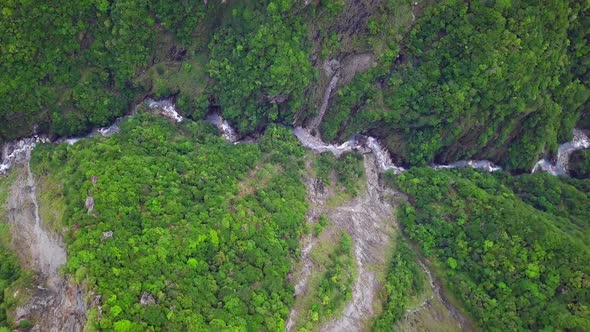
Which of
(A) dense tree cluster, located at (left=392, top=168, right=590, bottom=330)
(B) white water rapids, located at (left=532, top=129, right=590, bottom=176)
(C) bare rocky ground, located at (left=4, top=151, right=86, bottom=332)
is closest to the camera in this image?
(C) bare rocky ground, located at (left=4, top=151, right=86, bottom=332)

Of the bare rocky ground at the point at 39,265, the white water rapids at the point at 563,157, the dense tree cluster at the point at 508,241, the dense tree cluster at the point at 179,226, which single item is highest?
the white water rapids at the point at 563,157

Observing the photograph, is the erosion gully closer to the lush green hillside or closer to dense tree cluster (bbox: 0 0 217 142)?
the lush green hillside

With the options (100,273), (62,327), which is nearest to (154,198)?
(100,273)

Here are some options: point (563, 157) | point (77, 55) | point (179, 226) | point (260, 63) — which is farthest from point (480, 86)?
point (77, 55)

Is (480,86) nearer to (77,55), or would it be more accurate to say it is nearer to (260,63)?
(260,63)

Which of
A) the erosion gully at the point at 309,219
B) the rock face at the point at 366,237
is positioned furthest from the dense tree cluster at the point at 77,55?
the rock face at the point at 366,237

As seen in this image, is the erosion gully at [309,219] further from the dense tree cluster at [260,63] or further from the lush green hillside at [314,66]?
the dense tree cluster at [260,63]

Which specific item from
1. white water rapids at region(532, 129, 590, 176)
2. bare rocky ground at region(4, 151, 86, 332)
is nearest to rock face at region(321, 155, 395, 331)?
bare rocky ground at region(4, 151, 86, 332)
